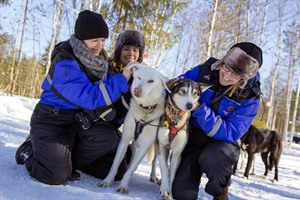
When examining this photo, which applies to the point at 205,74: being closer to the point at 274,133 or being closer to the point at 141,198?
the point at 141,198

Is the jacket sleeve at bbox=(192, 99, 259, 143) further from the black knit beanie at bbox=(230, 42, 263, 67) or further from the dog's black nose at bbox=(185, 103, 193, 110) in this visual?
the black knit beanie at bbox=(230, 42, 263, 67)

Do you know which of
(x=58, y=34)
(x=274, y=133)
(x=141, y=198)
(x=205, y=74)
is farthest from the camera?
(x=58, y=34)

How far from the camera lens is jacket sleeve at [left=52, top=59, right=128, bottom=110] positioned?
251 centimetres

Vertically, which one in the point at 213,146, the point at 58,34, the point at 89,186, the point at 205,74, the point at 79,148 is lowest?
the point at 89,186

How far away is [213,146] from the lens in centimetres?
286

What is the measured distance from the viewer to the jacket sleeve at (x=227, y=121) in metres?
2.80

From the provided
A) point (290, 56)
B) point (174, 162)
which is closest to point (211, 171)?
point (174, 162)

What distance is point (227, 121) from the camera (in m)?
2.93

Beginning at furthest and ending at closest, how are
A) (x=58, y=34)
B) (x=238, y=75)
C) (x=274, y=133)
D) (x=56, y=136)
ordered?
(x=58, y=34), (x=274, y=133), (x=238, y=75), (x=56, y=136)

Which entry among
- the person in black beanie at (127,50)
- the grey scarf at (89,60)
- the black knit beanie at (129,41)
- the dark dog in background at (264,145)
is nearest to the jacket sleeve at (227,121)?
the grey scarf at (89,60)

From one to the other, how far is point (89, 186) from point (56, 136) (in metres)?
0.55

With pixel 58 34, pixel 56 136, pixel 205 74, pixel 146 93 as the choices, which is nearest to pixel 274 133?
pixel 205 74

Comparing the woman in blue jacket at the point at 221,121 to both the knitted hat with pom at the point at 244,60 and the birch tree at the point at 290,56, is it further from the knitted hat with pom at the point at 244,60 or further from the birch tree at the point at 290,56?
the birch tree at the point at 290,56

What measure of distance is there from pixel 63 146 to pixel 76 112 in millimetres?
342
